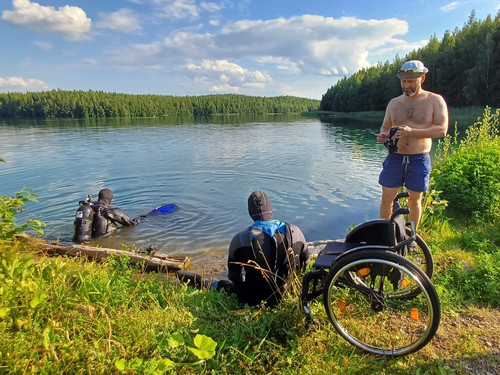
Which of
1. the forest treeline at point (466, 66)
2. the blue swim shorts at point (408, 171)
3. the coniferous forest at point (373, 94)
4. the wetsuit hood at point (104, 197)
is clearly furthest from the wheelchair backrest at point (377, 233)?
the coniferous forest at point (373, 94)

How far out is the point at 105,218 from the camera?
8.04 meters

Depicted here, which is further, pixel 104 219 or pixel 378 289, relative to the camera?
pixel 104 219

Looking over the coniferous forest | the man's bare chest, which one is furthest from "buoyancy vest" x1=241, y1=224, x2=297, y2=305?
the coniferous forest

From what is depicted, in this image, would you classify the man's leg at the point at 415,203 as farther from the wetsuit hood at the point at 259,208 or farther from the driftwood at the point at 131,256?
the driftwood at the point at 131,256

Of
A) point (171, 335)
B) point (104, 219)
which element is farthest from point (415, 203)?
point (104, 219)

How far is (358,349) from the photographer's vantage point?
259cm

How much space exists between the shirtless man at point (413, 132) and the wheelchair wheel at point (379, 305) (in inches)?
65.2

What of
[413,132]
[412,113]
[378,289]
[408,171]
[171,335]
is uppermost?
[412,113]

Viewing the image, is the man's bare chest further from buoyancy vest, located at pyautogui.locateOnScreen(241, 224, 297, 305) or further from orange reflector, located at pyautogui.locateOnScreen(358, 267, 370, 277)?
orange reflector, located at pyautogui.locateOnScreen(358, 267, 370, 277)

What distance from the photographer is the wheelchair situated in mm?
2277

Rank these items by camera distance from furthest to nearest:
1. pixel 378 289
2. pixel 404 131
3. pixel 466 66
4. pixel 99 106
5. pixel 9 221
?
pixel 99 106
pixel 466 66
pixel 404 131
pixel 9 221
pixel 378 289

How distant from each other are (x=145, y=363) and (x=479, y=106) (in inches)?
2196

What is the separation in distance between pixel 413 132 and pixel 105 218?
752cm

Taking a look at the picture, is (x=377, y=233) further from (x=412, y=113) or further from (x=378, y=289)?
(x=412, y=113)
